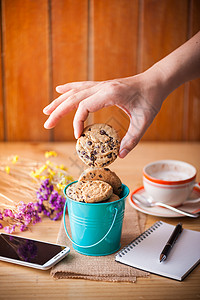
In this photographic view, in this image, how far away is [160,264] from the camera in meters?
0.84

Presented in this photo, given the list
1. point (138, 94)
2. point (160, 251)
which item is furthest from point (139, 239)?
point (138, 94)

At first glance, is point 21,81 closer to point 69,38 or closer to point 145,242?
point 69,38

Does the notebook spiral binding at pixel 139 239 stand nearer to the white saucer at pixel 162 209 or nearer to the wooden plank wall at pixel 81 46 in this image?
the white saucer at pixel 162 209

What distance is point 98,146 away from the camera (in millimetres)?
991

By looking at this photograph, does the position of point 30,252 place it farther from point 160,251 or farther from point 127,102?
point 127,102

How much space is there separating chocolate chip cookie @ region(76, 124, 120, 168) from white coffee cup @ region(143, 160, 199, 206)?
0.21 meters

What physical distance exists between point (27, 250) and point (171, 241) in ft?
1.23

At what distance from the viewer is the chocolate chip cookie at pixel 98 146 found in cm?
99

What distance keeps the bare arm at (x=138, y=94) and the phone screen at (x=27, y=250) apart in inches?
12.7

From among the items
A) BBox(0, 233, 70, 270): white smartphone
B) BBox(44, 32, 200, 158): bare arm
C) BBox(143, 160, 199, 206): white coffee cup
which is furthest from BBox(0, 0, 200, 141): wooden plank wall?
BBox(0, 233, 70, 270): white smartphone

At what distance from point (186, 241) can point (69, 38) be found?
131 cm

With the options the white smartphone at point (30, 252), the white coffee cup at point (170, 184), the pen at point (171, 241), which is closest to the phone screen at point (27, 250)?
the white smartphone at point (30, 252)

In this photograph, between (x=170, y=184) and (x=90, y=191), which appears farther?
(x=170, y=184)

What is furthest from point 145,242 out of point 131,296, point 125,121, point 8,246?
point 125,121
